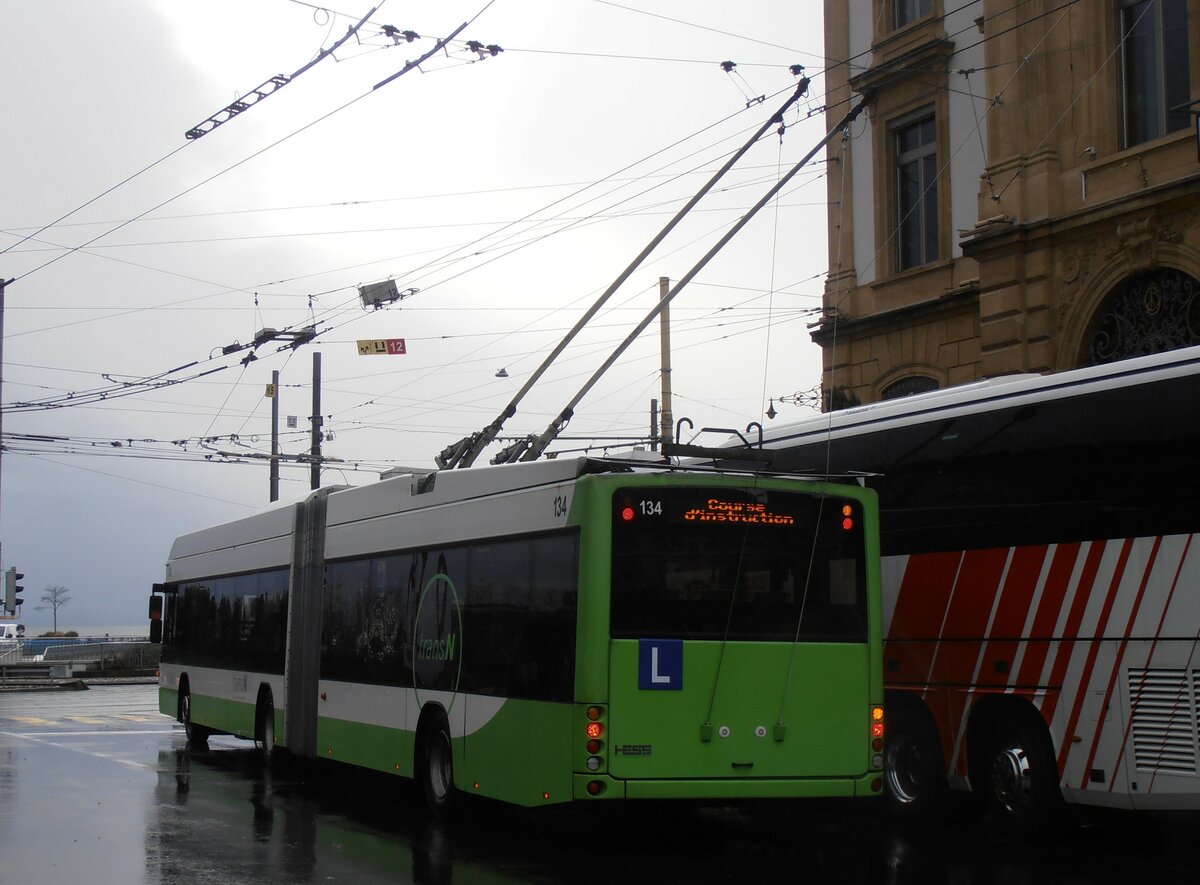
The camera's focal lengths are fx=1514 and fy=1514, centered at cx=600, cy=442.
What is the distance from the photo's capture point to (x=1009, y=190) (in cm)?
2141

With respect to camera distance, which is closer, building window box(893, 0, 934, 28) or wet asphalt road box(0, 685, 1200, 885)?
wet asphalt road box(0, 685, 1200, 885)

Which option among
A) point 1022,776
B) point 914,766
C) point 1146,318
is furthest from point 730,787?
point 1146,318

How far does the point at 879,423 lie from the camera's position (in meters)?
13.6

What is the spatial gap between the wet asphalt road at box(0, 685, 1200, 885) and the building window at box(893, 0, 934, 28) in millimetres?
14429

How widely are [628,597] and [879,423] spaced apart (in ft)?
13.0

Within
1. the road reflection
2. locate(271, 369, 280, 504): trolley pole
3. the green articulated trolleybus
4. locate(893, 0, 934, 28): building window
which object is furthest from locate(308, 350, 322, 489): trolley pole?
the green articulated trolleybus

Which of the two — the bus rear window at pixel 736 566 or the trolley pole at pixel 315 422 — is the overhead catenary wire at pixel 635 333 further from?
the trolley pole at pixel 315 422

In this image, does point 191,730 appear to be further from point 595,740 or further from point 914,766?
point 595,740

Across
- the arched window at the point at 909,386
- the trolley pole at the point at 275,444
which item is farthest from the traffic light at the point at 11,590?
the arched window at the point at 909,386

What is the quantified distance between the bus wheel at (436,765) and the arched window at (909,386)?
1245 centimetres

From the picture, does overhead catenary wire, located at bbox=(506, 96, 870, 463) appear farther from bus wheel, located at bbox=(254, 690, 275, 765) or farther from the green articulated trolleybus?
bus wheel, located at bbox=(254, 690, 275, 765)

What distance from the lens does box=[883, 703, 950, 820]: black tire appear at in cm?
1273

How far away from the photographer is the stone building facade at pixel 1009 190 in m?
19.3

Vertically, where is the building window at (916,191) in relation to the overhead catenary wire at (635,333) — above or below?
above
